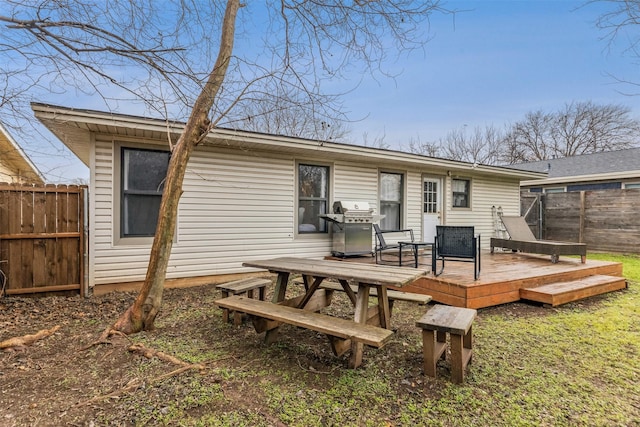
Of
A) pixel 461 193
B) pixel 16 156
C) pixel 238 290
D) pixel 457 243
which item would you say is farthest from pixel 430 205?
pixel 16 156

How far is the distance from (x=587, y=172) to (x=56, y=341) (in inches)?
644

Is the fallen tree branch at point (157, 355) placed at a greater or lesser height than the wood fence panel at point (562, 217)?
lesser

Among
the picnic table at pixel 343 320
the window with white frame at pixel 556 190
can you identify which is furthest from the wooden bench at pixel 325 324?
the window with white frame at pixel 556 190

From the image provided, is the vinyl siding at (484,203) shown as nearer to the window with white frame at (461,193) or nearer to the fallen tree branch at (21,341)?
the window with white frame at (461,193)

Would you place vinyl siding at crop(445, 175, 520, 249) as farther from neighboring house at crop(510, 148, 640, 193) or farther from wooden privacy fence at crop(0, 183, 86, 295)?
wooden privacy fence at crop(0, 183, 86, 295)

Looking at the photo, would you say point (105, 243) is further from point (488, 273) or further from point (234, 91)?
point (488, 273)

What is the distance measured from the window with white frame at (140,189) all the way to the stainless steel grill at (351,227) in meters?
3.06

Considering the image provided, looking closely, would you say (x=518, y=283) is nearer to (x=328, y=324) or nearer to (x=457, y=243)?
(x=457, y=243)

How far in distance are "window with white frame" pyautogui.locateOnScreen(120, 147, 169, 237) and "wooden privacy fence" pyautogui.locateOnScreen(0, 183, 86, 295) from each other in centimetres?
57

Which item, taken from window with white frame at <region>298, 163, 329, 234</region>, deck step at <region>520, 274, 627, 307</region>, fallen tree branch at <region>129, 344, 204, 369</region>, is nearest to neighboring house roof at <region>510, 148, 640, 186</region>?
deck step at <region>520, 274, 627, 307</region>

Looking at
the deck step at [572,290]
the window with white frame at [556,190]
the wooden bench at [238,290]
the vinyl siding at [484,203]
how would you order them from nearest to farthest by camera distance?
the wooden bench at [238,290]
the deck step at [572,290]
the vinyl siding at [484,203]
the window with white frame at [556,190]

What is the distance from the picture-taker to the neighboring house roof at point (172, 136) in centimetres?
418

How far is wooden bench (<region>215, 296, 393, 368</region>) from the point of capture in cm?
223

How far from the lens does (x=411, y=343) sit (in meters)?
3.10
